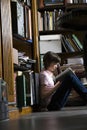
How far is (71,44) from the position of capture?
4289 millimetres

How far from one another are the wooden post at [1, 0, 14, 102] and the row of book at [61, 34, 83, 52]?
1.66 meters

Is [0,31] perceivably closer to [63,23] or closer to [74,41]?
[63,23]

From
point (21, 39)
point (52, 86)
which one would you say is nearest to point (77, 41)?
point (52, 86)

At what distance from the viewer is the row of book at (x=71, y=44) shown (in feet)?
14.0

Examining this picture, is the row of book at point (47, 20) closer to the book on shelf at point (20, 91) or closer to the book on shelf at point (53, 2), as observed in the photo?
the book on shelf at point (53, 2)

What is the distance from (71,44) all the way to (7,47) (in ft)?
5.77

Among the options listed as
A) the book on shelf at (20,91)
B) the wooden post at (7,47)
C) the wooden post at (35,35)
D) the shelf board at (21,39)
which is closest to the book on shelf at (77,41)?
the wooden post at (35,35)

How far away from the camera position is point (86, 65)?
6.59ft

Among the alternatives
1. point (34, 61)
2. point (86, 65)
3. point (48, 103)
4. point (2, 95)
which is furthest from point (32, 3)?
point (86, 65)

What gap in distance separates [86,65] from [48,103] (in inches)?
67.5

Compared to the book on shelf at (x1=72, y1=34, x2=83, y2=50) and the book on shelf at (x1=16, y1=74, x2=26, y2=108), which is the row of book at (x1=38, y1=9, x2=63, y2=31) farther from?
the book on shelf at (x1=16, y1=74, x2=26, y2=108)

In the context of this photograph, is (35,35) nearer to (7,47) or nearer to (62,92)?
(62,92)

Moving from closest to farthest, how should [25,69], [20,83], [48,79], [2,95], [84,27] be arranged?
[84,27], [2,95], [20,83], [25,69], [48,79]

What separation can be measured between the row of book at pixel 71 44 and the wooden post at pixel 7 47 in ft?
5.45
